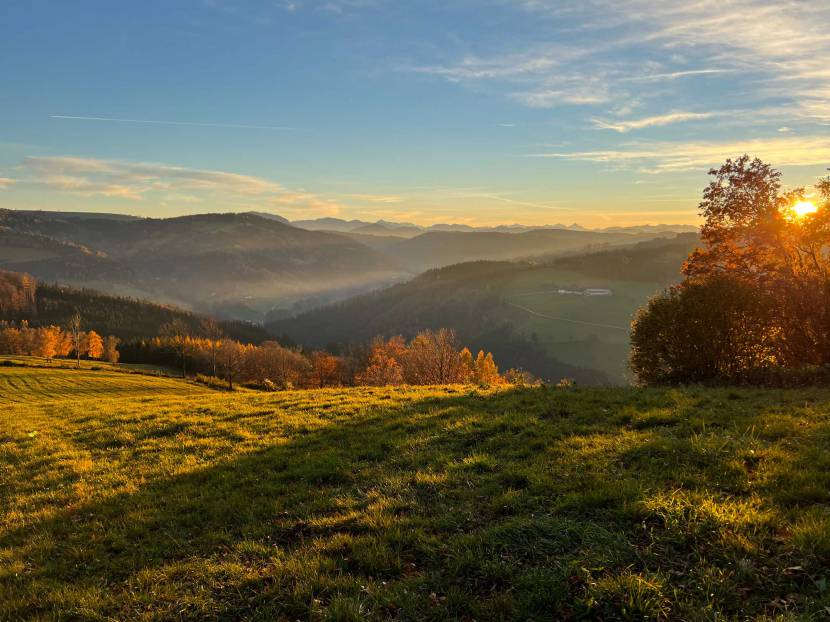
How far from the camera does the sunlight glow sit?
2814 centimetres

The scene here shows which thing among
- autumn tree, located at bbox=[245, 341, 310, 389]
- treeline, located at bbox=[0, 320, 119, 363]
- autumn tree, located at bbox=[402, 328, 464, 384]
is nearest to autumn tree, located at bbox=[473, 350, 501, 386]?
autumn tree, located at bbox=[402, 328, 464, 384]

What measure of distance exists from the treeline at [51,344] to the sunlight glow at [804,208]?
150768mm

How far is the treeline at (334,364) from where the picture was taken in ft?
249

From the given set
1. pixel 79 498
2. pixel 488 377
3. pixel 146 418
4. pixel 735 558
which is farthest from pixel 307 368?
pixel 735 558

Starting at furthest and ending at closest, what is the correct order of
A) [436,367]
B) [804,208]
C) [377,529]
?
[436,367] < [804,208] < [377,529]

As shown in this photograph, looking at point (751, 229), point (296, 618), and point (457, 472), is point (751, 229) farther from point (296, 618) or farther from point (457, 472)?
point (296, 618)

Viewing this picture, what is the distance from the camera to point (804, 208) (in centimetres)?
2861

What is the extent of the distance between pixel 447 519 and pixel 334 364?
122 meters

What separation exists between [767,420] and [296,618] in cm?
1285

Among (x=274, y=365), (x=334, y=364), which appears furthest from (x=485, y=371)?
(x=274, y=365)

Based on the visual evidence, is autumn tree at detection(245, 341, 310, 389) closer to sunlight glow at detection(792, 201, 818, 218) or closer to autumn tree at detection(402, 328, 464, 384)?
autumn tree at detection(402, 328, 464, 384)

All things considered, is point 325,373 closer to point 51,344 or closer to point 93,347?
point 93,347

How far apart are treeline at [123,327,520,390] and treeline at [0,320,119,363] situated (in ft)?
26.7

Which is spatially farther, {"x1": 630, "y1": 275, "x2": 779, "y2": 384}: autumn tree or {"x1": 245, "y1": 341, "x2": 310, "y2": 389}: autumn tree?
{"x1": 245, "y1": 341, "x2": 310, "y2": 389}: autumn tree
